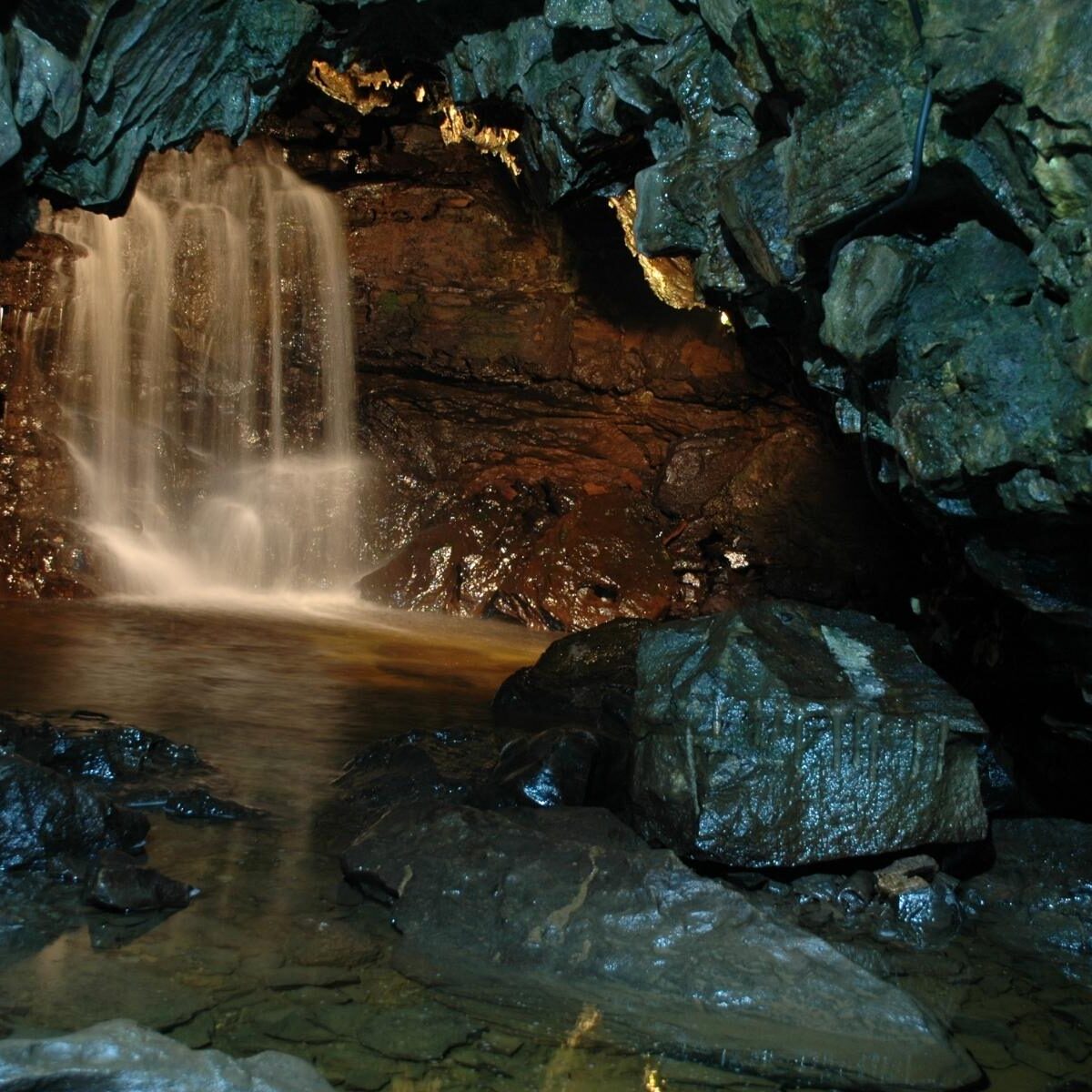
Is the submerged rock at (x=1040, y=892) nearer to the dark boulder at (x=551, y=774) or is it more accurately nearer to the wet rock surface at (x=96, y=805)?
the dark boulder at (x=551, y=774)


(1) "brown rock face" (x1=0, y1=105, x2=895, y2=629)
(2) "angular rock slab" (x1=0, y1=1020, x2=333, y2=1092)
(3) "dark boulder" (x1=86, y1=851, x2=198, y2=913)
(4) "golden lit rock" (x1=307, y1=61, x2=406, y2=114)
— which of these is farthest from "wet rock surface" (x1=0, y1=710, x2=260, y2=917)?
(4) "golden lit rock" (x1=307, y1=61, x2=406, y2=114)

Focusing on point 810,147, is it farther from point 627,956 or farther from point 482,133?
point 482,133

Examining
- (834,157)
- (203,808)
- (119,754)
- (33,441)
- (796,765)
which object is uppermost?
(834,157)

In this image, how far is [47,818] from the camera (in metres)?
4.64

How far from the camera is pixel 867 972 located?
12.7 feet

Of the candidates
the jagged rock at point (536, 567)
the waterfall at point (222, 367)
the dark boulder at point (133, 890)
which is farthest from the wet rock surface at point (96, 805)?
the waterfall at point (222, 367)

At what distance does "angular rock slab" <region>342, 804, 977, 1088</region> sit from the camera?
353cm

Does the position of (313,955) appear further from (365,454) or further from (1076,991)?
(365,454)

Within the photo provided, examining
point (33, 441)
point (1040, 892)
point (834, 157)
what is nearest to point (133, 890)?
point (1040, 892)

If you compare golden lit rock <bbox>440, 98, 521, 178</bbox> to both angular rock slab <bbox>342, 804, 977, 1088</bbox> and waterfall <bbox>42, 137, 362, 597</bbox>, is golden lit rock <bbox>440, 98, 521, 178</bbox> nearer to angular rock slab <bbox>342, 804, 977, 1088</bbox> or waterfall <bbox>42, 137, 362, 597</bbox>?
waterfall <bbox>42, 137, 362, 597</bbox>

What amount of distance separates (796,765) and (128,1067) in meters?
3.25

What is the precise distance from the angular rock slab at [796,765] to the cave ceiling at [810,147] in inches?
38.1

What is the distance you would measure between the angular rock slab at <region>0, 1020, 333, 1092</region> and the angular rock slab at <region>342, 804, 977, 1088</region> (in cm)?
125

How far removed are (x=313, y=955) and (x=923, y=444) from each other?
315cm
